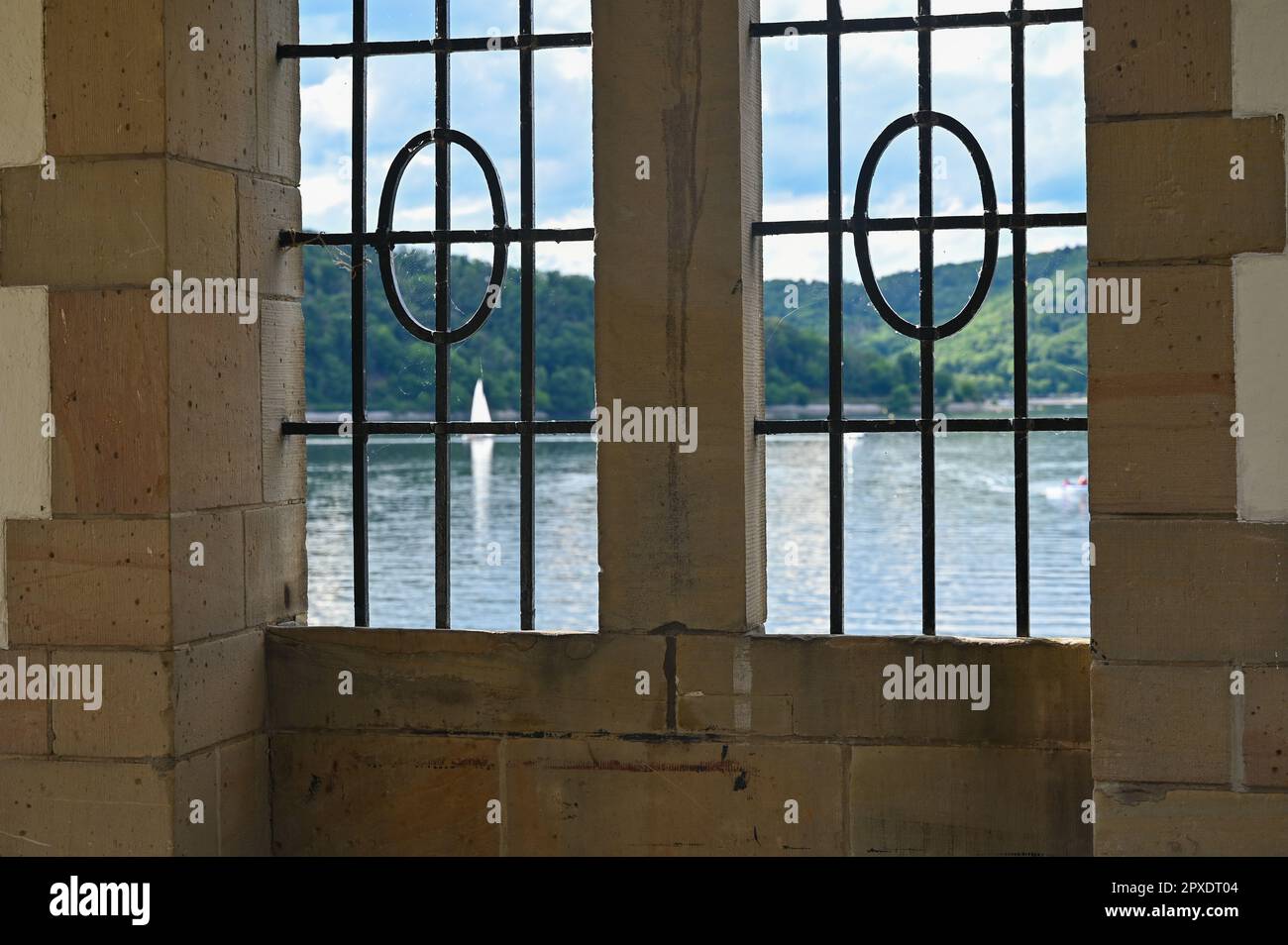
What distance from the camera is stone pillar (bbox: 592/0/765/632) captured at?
4.17 metres

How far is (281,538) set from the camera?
15.0ft

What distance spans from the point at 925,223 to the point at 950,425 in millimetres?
546

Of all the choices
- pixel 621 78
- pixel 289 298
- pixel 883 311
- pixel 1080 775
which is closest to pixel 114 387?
pixel 289 298

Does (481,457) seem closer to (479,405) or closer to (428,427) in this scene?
(479,405)

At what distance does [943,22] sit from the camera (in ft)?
13.7

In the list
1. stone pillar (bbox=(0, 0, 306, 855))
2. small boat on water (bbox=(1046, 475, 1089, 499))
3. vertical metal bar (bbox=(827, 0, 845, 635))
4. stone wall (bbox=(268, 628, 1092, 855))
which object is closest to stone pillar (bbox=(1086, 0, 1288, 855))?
stone wall (bbox=(268, 628, 1092, 855))

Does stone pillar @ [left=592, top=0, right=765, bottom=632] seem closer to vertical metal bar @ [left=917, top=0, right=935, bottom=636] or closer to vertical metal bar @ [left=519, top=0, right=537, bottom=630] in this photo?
vertical metal bar @ [left=519, top=0, right=537, bottom=630]

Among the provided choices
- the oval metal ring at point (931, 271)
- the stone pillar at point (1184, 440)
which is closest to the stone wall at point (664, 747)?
the stone pillar at point (1184, 440)

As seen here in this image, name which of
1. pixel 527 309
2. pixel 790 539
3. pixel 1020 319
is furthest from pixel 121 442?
pixel 790 539

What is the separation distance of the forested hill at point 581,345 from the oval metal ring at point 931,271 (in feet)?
0.12

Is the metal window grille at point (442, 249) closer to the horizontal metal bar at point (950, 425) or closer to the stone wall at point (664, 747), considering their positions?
the stone wall at point (664, 747)

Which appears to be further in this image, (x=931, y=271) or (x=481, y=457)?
(x=481, y=457)

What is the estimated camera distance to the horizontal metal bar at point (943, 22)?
4.15 m

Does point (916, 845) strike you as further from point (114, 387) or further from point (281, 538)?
point (114, 387)
